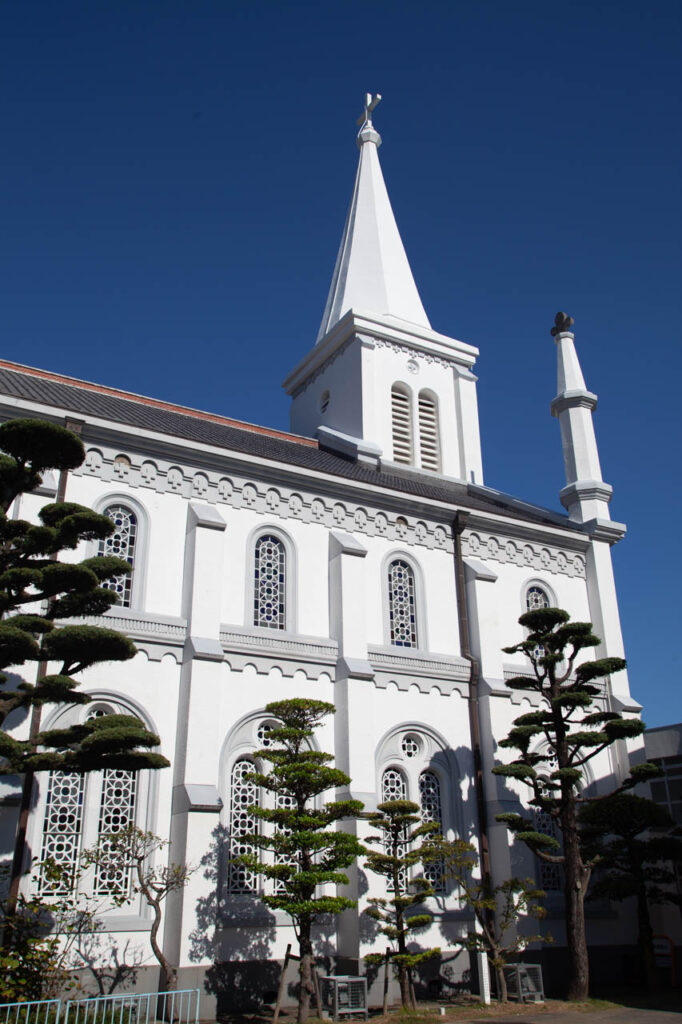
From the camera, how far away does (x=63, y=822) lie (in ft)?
51.0

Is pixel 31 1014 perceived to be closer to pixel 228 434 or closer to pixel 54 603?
pixel 54 603

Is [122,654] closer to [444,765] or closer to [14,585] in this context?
[14,585]

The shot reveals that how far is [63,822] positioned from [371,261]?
80.5 ft

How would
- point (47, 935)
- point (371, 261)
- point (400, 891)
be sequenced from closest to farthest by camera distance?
1. point (47, 935)
2. point (400, 891)
3. point (371, 261)

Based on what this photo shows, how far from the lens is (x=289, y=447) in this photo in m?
25.5

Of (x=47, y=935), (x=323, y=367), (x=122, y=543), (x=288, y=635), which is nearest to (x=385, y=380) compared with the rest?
(x=323, y=367)

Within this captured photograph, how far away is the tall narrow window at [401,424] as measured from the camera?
29.0m

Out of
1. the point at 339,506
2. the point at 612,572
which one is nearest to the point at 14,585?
the point at 339,506

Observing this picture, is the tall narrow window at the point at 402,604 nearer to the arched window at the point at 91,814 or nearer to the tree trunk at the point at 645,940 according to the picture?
the arched window at the point at 91,814

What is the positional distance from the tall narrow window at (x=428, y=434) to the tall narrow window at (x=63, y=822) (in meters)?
16.6

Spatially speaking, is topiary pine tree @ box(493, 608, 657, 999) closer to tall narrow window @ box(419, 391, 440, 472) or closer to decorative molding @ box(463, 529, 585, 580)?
decorative molding @ box(463, 529, 585, 580)

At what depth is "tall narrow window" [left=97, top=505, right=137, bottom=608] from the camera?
1780 cm

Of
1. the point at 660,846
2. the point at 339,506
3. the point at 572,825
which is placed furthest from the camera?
the point at 339,506

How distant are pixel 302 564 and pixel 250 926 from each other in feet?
24.6
